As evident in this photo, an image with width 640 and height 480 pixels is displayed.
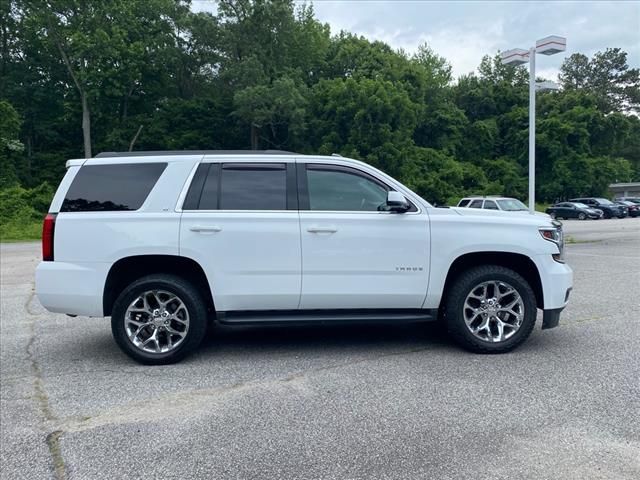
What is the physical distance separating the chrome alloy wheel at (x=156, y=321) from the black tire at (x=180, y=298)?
0.04 m

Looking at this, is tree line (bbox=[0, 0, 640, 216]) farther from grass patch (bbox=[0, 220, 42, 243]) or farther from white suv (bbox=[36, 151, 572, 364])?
white suv (bbox=[36, 151, 572, 364])

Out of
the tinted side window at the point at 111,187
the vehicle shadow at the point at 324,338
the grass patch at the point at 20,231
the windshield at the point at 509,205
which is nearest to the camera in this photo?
the tinted side window at the point at 111,187

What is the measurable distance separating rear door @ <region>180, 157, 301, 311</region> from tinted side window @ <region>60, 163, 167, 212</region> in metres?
0.45

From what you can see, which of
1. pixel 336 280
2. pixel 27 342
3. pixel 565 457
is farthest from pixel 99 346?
pixel 565 457

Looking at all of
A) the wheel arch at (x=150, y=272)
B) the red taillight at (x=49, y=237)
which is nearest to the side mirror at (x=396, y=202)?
the wheel arch at (x=150, y=272)

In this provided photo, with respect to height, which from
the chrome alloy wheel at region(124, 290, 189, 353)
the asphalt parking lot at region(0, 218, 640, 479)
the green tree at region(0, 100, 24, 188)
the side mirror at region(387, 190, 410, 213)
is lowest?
the asphalt parking lot at region(0, 218, 640, 479)

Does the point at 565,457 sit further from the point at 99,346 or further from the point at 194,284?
the point at 99,346

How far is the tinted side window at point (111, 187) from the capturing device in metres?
4.90

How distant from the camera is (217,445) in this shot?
3.30 metres

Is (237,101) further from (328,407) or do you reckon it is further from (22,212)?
(328,407)

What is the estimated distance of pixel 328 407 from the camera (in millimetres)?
3836

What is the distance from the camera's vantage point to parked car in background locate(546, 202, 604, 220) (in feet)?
125

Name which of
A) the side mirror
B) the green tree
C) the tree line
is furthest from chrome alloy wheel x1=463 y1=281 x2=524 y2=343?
the green tree

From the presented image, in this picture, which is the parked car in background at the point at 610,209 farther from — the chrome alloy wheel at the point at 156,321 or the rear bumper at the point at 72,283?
the rear bumper at the point at 72,283
